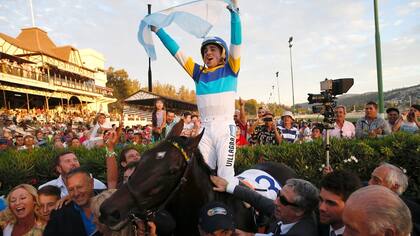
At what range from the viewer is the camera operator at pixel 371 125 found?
Result: 21.8 ft

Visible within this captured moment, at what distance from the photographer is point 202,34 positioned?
11.5 feet

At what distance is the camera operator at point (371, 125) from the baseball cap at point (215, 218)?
4891 millimetres

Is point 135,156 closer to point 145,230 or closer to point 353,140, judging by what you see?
point 145,230

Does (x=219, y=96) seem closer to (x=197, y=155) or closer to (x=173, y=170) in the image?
(x=197, y=155)

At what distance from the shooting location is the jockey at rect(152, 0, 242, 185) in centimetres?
329

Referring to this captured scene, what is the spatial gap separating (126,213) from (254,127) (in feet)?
19.7

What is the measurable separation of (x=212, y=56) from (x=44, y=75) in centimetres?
3672

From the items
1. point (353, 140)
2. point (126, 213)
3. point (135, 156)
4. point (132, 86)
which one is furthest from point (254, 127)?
point (132, 86)

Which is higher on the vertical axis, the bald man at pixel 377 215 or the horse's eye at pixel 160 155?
the horse's eye at pixel 160 155

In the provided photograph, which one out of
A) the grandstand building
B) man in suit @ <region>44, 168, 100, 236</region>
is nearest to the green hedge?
man in suit @ <region>44, 168, 100, 236</region>

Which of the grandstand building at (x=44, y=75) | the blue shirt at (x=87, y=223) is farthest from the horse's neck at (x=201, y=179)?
the grandstand building at (x=44, y=75)

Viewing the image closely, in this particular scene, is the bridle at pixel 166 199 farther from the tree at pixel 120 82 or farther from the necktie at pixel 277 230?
the tree at pixel 120 82

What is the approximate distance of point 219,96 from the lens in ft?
11.0

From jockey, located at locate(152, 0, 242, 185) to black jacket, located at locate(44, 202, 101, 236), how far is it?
4.27 feet
